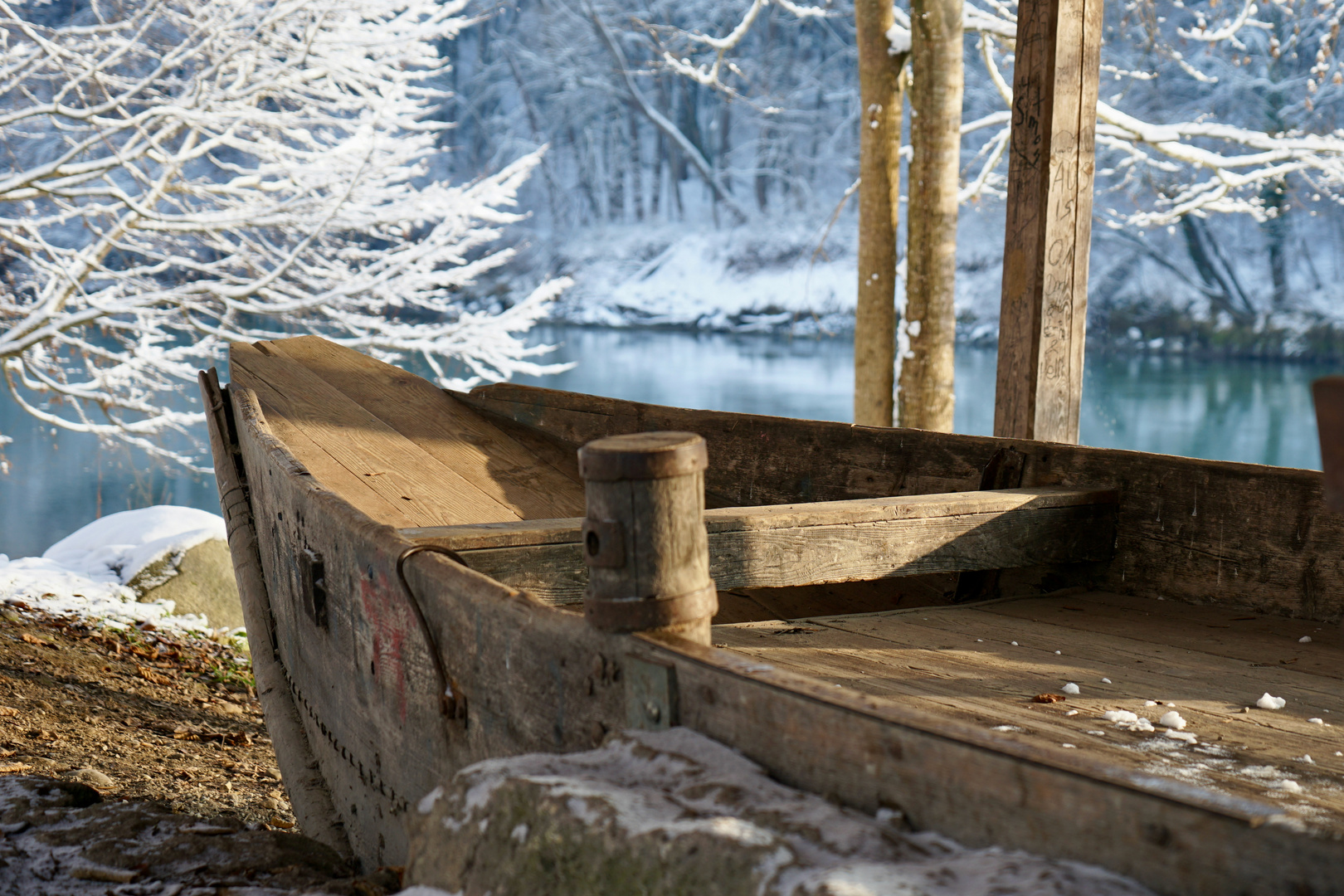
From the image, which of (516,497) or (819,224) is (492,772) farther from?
(819,224)

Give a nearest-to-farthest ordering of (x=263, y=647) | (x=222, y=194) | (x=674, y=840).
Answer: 1. (x=674, y=840)
2. (x=263, y=647)
3. (x=222, y=194)

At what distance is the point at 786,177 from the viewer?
88.4ft

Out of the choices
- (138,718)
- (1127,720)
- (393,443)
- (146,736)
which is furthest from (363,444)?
(1127,720)

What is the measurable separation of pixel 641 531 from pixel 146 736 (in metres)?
3.20

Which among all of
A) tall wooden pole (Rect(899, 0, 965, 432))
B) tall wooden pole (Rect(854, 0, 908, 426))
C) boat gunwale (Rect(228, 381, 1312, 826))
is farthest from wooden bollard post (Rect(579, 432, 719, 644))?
tall wooden pole (Rect(854, 0, 908, 426))

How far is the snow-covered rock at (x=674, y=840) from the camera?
888 mm

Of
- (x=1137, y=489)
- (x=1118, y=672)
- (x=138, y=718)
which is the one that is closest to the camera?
(x=1118, y=672)

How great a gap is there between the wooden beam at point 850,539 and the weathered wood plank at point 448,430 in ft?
3.16

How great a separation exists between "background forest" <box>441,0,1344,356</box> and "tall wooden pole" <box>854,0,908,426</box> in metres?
11.3

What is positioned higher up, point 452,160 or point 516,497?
point 452,160

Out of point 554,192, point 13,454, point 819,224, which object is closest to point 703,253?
point 819,224

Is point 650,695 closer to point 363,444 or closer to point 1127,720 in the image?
point 1127,720

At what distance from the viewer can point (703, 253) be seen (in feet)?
88.5

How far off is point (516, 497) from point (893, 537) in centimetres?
131
